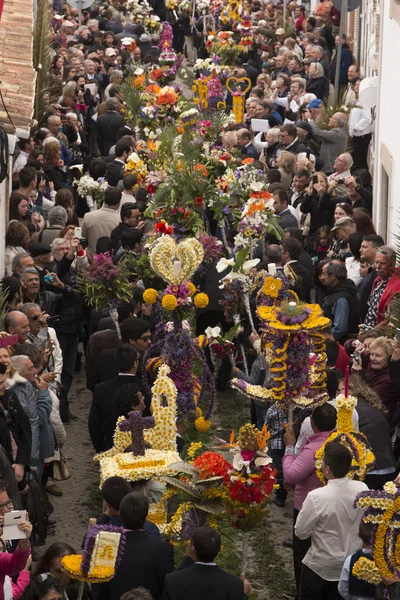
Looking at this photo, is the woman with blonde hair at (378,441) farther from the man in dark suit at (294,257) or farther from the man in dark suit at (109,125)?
the man in dark suit at (109,125)

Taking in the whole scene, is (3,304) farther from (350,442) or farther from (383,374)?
(350,442)

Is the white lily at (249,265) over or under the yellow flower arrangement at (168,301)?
under

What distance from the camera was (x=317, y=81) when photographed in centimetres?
2127

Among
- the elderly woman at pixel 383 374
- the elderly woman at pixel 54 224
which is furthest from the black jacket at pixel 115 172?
the elderly woman at pixel 383 374

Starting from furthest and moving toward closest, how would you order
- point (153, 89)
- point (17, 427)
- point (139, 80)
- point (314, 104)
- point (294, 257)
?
point (139, 80) < point (314, 104) < point (153, 89) < point (294, 257) < point (17, 427)

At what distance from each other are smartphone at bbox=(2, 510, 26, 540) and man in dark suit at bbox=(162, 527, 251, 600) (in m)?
0.82

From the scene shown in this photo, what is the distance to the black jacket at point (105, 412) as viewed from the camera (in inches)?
366

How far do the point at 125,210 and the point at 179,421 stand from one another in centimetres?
354

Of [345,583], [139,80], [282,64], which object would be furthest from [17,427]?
[282,64]

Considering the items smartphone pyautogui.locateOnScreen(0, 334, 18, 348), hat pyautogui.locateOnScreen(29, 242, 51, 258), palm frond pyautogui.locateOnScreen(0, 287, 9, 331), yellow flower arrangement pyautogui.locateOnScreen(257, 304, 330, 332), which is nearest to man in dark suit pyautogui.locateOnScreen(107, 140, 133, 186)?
hat pyautogui.locateOnScreen(29, 242, 51, 258)

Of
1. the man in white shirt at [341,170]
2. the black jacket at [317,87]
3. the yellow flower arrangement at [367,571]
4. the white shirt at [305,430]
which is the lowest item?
the black jacket at [317,87]

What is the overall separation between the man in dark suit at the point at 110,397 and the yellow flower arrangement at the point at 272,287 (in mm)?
1127

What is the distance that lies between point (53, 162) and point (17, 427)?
7815 millimetres

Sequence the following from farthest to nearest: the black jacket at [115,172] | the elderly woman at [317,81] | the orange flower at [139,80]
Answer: the elderly woman at [317,81] < the orange flower at [139,80] < the black jacket at [115,172]
